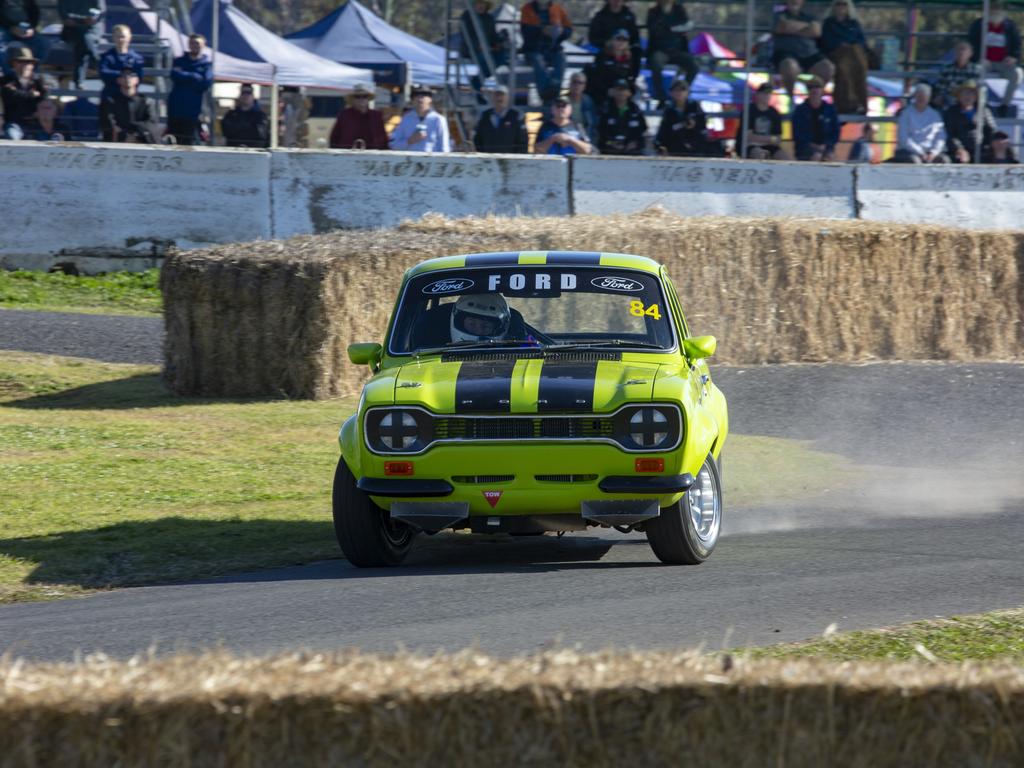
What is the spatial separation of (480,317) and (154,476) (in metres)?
3.07

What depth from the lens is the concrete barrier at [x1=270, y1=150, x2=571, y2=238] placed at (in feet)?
56.1

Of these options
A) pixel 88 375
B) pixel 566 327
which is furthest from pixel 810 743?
pixel 88 375

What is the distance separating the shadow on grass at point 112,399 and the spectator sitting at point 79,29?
7.85m

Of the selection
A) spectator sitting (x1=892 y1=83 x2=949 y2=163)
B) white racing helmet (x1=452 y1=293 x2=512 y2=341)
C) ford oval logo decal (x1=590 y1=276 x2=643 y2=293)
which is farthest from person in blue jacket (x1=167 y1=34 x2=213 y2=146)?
Result: ford oval logo decal (x1=590 y1=276 x2=643 y2=293)

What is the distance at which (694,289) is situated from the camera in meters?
14.7

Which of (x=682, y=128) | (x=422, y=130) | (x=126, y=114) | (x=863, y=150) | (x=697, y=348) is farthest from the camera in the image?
(x=863, y=150)

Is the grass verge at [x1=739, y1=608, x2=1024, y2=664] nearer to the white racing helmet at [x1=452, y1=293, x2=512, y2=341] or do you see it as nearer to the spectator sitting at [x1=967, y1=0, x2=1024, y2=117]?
the white racing helmet at [x1=452, y1=293, x2=512, y2=341]

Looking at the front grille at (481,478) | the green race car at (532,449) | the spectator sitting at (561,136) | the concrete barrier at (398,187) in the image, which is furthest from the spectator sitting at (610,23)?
the front grille at (481,478)

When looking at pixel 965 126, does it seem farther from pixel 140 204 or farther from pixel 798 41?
pixel 140 204

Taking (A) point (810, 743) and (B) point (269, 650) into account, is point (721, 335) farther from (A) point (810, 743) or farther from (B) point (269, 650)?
(A) point (810, 743)

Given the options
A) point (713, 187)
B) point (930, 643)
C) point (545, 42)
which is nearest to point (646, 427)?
point (930, 643)

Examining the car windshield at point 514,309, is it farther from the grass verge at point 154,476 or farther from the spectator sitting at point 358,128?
the spectator sitting at point 358,128

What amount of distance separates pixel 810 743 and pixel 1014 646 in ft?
8.31

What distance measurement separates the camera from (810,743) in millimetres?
3320
